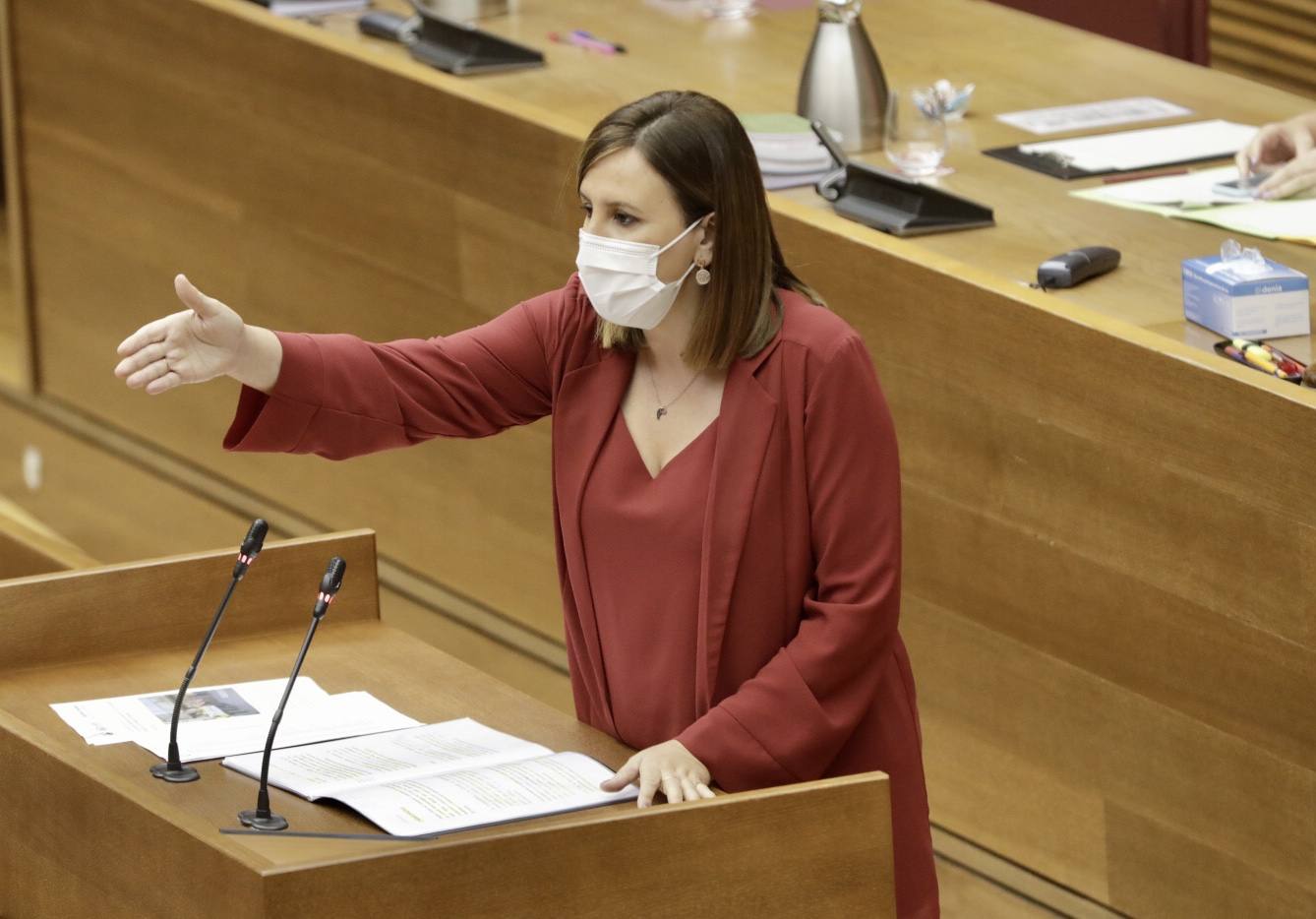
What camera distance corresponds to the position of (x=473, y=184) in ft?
12.3

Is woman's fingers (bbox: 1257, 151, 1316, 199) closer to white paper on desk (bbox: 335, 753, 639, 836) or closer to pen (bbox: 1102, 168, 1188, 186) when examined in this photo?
pen (bbox: 1102, 168, 1188, 186)

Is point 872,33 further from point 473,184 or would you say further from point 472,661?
point 472,661

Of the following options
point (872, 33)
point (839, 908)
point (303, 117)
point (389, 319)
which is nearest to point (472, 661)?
point (389, 319)

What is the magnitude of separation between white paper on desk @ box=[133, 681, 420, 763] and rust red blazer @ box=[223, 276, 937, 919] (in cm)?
23

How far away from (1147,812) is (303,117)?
203cm

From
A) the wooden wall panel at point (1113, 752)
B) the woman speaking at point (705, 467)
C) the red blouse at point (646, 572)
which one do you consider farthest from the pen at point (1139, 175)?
the red blouse at point (646, 572)

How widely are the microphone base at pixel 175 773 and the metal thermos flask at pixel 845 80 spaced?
5.89 ft

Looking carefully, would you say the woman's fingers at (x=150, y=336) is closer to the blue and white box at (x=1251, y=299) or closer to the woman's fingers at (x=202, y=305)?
the woman's fingers at (x=202, y=305)

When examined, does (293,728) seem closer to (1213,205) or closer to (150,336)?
(150,336)

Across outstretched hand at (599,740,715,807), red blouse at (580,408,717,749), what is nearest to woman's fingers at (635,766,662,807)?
outstretched hand at (599,740,715,807)

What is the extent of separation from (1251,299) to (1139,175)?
2.38ft

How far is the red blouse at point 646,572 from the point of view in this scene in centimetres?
219

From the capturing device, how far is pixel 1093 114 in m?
3.73

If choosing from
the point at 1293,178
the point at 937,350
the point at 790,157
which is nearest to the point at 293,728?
the point at 937,350
